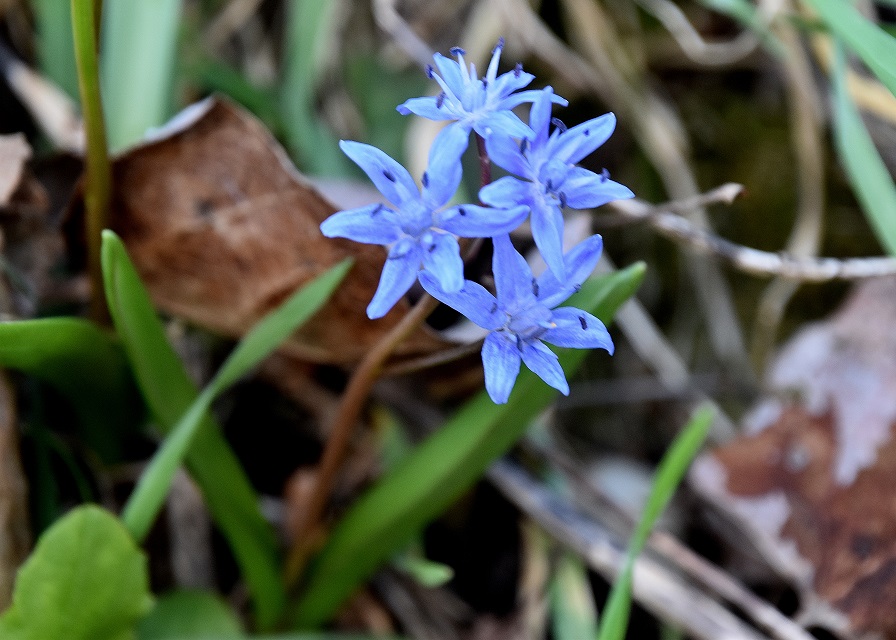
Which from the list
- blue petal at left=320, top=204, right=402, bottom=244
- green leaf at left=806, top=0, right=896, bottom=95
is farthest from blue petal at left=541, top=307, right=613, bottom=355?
green leaf at left=806, top=0, right=896, bottom=95

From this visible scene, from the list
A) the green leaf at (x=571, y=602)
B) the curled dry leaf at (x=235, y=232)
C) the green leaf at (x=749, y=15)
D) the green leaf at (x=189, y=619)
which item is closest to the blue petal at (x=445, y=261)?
the curled dry leaf at (x=235, y=232)

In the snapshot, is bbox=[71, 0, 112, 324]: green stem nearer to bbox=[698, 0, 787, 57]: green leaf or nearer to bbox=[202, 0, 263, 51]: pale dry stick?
bbox=[202, 0, 263, 51]: pale dry stick

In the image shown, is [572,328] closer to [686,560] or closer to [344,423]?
[344,423]

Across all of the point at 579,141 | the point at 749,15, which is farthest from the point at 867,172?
the point at 579,141

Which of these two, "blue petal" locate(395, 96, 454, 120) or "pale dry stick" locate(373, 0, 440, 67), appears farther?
"pale dry stick" locate(373, 0, 440, 67)

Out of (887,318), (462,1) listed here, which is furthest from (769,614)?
(462,1)

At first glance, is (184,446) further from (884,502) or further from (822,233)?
(822,233)

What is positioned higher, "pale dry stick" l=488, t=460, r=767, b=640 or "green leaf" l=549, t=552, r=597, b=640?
"pale dry stick" l=488, t=460, r=767, b=640
